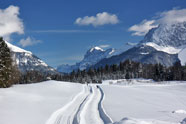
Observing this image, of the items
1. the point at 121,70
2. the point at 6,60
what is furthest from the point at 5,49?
the point at 121,70

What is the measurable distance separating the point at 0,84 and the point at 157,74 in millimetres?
83970

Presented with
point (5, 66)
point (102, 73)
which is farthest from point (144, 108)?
point (102, 73)

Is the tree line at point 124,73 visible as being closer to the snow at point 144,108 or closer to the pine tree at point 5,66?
the pine tree at point 5,66

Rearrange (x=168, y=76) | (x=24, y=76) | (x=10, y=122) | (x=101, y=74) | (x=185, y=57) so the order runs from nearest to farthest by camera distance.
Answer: (x=185, y=57), (x=10, y=122), (x=168, y=76), (x=24, y=76), (x=101, y=74)

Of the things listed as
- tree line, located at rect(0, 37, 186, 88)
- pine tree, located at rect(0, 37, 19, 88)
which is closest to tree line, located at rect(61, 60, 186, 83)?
tree line, located at rect(0, 37, 186, 88)

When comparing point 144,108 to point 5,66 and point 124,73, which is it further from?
point 124,73

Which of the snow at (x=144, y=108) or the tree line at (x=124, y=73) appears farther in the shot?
the tree line at (x=124, y=73)

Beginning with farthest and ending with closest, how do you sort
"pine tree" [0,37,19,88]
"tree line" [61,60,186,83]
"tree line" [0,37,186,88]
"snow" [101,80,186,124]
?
1. "tree line" [61,60,186,83]
2. "tree line" [0,37,186,88]
3. "pine tree" [0,37,19,88]
4. "snow" [101,80,186,124]

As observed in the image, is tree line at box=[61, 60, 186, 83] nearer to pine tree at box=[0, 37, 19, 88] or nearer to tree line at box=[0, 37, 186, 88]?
tree line at box=[0, 37, 186, 88]

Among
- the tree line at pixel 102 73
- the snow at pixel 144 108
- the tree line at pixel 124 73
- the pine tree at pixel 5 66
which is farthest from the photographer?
the tree line at pixel 124 73

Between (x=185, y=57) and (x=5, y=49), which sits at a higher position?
(x=5, y=49)

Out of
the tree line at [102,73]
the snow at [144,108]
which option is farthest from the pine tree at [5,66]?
the snow at [144,108]

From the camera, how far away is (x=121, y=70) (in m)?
136

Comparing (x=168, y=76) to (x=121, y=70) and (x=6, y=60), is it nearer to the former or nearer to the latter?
(x=121, y=70)
